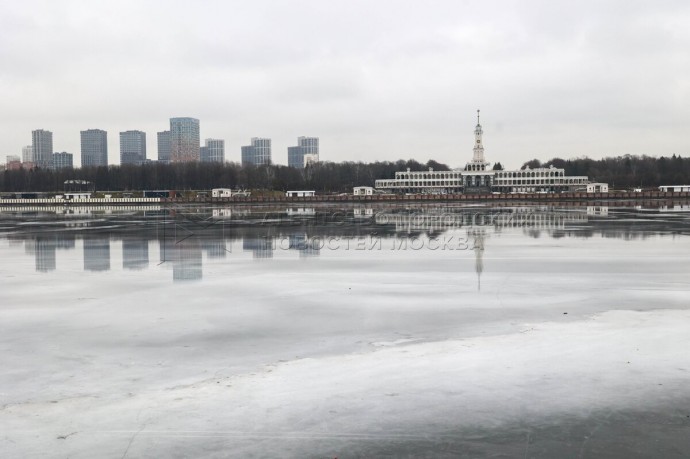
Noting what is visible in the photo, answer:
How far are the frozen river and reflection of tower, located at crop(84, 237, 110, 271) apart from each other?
731 millimetres

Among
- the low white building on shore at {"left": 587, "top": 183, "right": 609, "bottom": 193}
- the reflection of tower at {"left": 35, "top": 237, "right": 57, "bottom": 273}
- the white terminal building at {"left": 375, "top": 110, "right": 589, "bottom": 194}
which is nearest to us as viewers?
the reflection of tower at {"left": 35, "top": 237, "right": 57, "bottom": 273}

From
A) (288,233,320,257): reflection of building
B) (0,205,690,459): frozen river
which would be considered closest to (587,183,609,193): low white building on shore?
(288,233,320,257): reflection of building

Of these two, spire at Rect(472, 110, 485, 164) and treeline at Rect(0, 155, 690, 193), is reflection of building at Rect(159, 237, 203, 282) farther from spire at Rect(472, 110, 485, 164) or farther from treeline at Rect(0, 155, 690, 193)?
spire at Rect(472, 110, 485, 164)

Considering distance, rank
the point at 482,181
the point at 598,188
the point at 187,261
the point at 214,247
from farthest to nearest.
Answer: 1. the point at 482,181
2. the point at 598,188
3. the point at 214,247
4. the point at 187,261

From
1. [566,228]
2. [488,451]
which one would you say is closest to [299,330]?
[488,451]

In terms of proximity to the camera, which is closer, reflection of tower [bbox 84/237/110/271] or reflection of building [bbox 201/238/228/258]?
reflection of tower [bbox 84/237/110/271]

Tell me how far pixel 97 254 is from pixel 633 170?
174 metres

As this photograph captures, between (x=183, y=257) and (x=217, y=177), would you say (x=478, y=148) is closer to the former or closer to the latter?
(x=217, y=177)

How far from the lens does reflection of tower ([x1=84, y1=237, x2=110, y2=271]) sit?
1988 cm

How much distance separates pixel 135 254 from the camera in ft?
76.1

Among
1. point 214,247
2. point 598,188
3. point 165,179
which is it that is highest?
point 165,179

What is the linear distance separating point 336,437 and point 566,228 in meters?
31.7

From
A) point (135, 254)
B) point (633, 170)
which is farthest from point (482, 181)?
point (135, 254)

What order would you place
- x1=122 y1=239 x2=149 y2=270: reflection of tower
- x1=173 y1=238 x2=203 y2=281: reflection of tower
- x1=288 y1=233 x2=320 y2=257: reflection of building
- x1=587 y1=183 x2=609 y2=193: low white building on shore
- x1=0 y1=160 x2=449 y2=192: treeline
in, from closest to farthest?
x1=173 y1=238 x2=203 y2=281: reflection of tower, x1=122 y1=239 x2=149 y2=270: reflection of tower, x1=288 y1=233 x2=320 y2=257: reflection of building, x1=587 y1=183 x2=609 y2=193: low white building on shore, x1=0 y1=160 x2=449 y2=192: treeline
